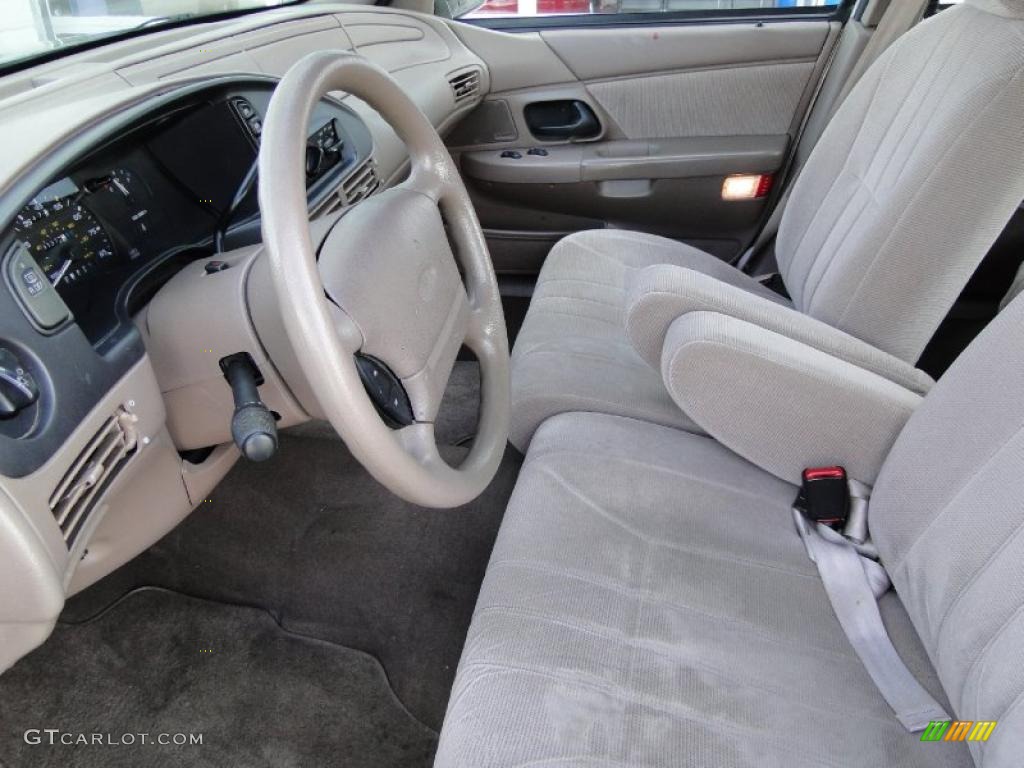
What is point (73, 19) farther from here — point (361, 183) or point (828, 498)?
point (828, 498)

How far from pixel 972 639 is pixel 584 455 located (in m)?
0.51

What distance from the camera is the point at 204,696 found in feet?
4.32

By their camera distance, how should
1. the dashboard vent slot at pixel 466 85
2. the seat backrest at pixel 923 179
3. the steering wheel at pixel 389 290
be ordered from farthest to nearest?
the dashboard vent slot at pixel 466 85, the seat backrest at pixel 923 179, the steering wheel at pixel 389 290

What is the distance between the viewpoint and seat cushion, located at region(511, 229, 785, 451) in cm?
125

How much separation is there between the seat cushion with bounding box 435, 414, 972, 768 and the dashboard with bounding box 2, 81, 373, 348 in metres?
0.55

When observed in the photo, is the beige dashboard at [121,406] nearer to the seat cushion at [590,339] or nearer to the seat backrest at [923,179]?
the seat cushion at [590,339]

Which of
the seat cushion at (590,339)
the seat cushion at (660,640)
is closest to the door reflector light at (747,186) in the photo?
the seat cushion at (590,339)

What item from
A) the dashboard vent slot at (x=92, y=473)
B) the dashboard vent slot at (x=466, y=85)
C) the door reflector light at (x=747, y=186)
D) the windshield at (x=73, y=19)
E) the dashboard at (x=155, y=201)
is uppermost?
the windshield at (x=73, y=19)

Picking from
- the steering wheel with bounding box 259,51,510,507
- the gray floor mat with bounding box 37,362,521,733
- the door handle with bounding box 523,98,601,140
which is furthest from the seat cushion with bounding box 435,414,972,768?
the door handle with bounding box 523,98,601,140

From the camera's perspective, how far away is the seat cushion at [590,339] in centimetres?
125

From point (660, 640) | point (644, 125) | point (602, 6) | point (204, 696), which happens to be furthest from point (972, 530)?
→ point (602, 6)

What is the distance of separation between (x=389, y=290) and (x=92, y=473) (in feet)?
1.14

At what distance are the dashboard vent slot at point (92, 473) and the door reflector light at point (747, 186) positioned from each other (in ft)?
5.72

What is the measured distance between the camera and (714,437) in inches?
44.7
